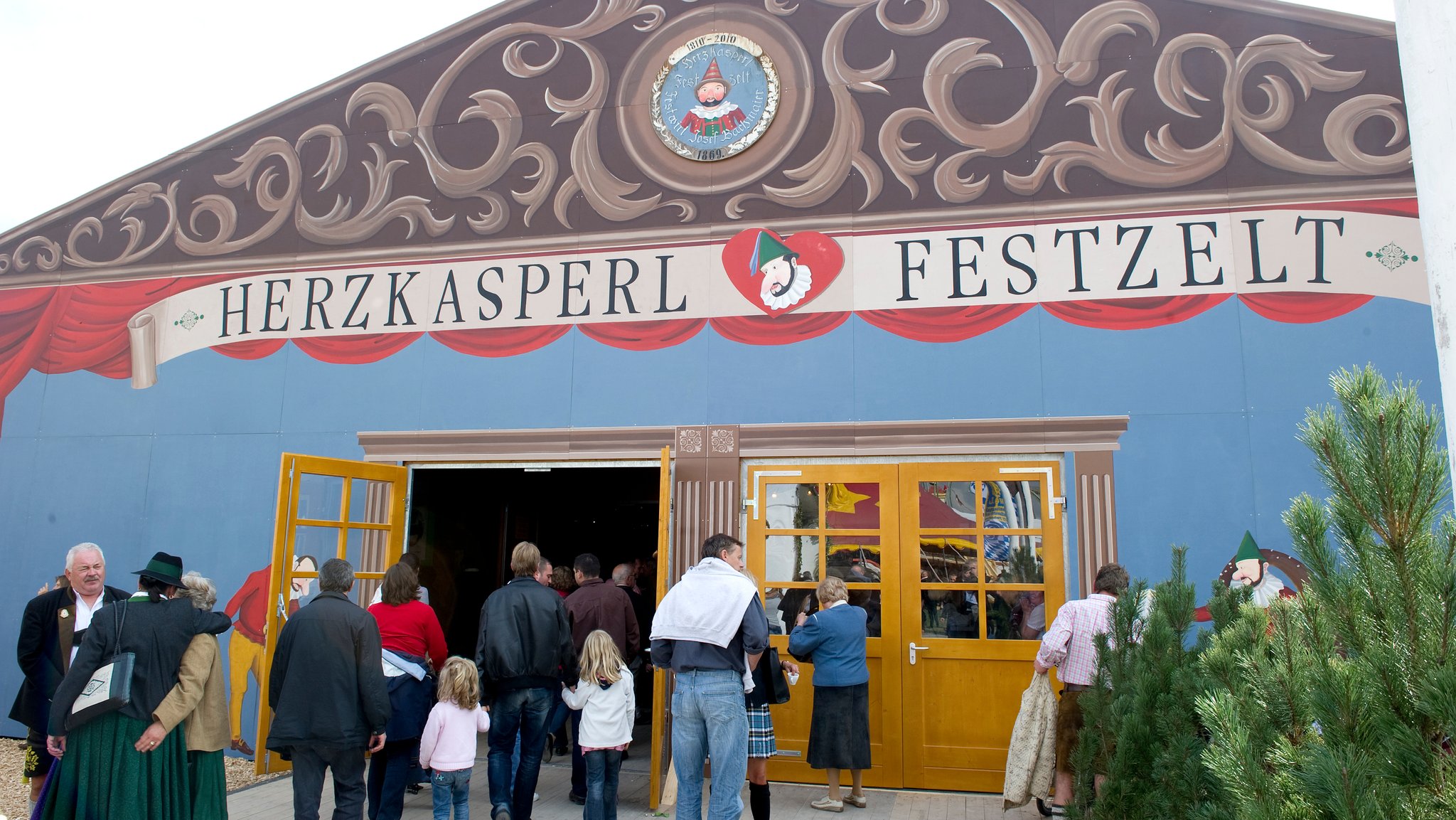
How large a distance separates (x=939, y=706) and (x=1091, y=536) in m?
1.51

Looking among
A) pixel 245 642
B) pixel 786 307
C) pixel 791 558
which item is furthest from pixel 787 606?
pixel 245 642

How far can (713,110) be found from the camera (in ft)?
25.8

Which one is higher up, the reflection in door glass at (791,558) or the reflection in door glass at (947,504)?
the reflection in door glass at (947,504)

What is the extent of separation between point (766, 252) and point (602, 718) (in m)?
3.66

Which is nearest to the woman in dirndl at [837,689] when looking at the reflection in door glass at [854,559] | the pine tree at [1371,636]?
the reflection in door glass at [854,559]

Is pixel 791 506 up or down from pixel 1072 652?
up

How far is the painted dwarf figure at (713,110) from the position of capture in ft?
25.6

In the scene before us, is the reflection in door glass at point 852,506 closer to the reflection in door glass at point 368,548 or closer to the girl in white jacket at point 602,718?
the girl in white jacket at point 602,718

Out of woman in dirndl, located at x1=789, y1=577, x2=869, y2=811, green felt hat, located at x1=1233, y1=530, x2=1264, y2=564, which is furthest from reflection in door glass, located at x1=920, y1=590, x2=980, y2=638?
green felt hat, located at x1=1233, y1=530, x2=1264, y2=564

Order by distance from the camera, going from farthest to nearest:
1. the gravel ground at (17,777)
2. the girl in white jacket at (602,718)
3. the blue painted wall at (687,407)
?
1. the blue painted wall at (687,407)
2. the gravel ground at (17,777)
3. the girl in white jacket at (602,718)

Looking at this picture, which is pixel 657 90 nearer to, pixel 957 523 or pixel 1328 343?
pixel 957 523

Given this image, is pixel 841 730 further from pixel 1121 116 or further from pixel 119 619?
pixel 1121 116

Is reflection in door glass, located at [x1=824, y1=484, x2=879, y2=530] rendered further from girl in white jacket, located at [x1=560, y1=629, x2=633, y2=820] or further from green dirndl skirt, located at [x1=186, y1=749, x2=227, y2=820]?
green dirndl skirt, located at [x1=186, y1=749, x2=227, y2=820]

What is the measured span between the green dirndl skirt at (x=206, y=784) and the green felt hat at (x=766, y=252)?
4608 mm
